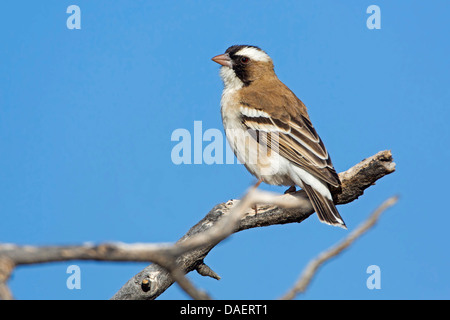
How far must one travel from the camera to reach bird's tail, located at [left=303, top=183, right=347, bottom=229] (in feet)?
23.2

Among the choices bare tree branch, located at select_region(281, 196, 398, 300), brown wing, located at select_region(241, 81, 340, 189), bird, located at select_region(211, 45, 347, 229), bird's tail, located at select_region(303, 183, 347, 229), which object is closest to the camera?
bare tree branch, located at select_region(281, 196, 398, 300)

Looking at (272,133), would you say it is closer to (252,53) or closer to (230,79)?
(230,79)

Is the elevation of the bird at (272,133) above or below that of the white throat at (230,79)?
below

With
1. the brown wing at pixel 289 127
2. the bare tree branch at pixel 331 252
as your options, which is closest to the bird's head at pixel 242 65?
the brown wing at pixel 289 127

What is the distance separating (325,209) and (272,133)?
1.47 meters

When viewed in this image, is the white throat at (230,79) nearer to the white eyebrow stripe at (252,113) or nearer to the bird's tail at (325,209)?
→ the white eyebrow stripe at (252,113)

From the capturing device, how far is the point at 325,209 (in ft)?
23.4

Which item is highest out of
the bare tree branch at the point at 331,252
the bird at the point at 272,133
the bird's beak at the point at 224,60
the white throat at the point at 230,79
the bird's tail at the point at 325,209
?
the bird's beak at the point at 224,60

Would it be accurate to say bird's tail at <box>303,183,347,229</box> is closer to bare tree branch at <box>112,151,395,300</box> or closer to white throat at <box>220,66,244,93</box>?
bare tree branch at <box>112,151,395,300</box>

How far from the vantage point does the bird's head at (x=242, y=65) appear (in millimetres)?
9305

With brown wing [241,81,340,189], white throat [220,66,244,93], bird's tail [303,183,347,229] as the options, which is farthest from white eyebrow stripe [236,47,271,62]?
bird's tail [303,183,347,229]

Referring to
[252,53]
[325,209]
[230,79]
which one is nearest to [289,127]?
[325,209]

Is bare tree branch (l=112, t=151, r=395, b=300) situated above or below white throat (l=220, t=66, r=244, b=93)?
below
